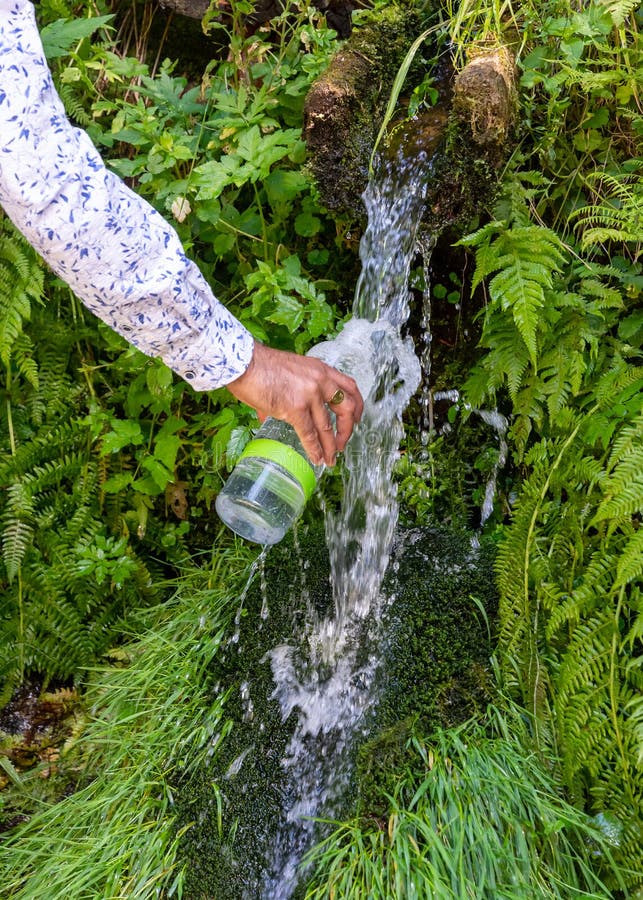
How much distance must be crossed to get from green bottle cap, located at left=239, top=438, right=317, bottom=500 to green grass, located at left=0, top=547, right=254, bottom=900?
99 cm

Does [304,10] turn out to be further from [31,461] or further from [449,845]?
[449,845]

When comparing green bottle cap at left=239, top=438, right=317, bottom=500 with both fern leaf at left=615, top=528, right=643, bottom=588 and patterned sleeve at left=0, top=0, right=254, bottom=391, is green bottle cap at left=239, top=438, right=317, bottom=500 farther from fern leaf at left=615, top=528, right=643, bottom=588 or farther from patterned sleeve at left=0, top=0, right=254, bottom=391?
fern leaf at left=615, top=528, right=643, bottom=588

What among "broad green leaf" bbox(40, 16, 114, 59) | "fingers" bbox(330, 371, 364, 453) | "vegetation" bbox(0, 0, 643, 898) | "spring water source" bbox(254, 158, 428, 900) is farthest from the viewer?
"broad green leaf" bbox(40, 16, 114, 59)

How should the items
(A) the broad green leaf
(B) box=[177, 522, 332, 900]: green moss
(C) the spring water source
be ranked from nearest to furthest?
(B) box=[177, 522, 332, 900]: green moss → (C) the spring water source → (A) the broad green leaf

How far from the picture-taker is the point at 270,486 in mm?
1919

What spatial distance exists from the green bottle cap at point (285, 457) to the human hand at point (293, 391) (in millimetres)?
→ 82

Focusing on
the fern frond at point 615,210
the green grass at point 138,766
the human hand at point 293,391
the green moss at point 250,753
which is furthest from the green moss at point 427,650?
the fern frond at point 615,210

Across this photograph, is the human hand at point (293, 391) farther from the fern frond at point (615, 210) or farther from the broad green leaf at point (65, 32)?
the broad green leaf at point (65, 32)

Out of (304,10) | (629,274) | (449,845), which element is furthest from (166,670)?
(304,10)

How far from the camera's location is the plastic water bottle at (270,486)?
187cm

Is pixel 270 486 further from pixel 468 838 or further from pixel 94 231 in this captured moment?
pixel 468 838

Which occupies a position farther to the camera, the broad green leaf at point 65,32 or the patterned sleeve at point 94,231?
the broad green leaf at point 65,32

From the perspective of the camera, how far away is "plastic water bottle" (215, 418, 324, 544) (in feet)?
6.14

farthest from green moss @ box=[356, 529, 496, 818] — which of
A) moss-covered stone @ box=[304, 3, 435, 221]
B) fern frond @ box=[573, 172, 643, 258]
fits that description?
moss-covered stone @ box=[304, 3, 435, 221]
